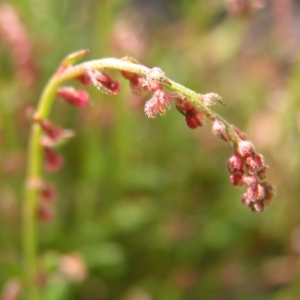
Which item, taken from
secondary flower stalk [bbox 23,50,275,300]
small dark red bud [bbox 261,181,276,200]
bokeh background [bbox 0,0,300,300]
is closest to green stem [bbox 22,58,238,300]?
secondary flower stalk [bbox 23,50,275,300]

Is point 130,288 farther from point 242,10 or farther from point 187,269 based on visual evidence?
point 242,10

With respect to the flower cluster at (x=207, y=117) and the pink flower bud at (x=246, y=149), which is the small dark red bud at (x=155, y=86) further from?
the pink flower bud at (x=246, y=149)

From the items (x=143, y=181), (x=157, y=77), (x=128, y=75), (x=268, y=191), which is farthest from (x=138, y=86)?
(x=143, y=181)

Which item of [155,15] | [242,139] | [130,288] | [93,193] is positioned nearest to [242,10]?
[242,139]

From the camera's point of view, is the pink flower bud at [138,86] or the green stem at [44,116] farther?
the pink flower bud at [138,86]

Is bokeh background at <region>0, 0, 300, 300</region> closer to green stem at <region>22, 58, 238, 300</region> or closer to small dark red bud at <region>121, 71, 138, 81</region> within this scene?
green stem at <region>22, 58, 238, 300</region>

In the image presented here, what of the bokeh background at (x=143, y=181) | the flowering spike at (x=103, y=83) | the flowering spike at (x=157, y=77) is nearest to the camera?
the flowering spike at (x=157, y=77)

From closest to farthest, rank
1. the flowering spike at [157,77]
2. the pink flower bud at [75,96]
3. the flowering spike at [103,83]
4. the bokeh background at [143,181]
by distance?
the flowering spike at [157,77], the flowering spike at [103,83], the pink flower bud at [75,96], the bokeh background at [143,181]

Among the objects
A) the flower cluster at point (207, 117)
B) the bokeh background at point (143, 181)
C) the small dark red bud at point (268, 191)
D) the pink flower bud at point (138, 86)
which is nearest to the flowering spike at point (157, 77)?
the flower cluster at point (207, 117)

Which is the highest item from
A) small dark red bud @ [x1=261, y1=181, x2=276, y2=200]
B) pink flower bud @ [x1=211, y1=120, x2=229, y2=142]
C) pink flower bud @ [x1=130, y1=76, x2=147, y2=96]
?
pink flower bud @ [x1=130, y1=76, x2=147, y2=96]

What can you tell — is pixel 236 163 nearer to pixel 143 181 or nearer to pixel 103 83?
pixel 103 83
